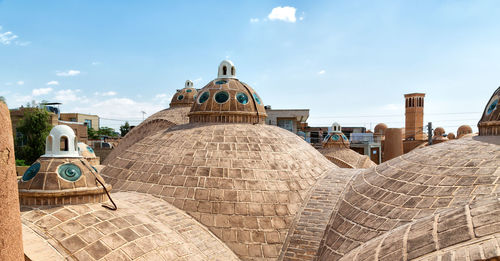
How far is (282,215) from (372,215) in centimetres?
251

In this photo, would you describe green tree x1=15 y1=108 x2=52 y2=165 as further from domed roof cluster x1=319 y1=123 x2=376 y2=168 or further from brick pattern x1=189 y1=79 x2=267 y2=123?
domed roof cluster x1=319 y1=123 x2=376 y2=168

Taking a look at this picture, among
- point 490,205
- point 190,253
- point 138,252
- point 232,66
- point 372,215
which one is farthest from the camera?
point 232,66

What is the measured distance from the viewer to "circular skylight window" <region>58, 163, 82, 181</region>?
6670mm

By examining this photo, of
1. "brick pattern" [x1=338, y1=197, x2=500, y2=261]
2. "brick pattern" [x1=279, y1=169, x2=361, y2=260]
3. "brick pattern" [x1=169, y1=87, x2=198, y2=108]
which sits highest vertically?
"brick pattern" [x1=169, y1=87, x2=198, y2=108]

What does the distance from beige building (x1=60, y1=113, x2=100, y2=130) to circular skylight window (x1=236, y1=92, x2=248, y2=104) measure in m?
41.9

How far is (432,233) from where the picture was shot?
4586mm

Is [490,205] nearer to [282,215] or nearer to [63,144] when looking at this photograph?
[282,215]

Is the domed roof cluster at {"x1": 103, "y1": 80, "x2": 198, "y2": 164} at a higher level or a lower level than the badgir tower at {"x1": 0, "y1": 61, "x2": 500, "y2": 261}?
higher

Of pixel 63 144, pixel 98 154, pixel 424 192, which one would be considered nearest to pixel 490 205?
pixel 424 192

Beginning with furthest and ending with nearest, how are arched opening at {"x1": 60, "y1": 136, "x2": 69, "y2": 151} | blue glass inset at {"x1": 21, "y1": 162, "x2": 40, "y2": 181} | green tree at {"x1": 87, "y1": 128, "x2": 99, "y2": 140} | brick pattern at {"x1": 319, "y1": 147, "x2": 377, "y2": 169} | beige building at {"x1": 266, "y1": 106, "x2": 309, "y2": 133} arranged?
green tree at {"x1": 87, "y1": 128, "x2": 99, "y2": 140}, beige building at {"x1": 266, "y1": 106, "x2": 309, "y2": 133}, brick pattern at {"x1": 319, "y1": 147, "x2": 377, "y2": 169}, arched opening at {"x1": 60, "y1": 136, "x2": 69, "y2": 151}, blue glass inset at {"x1": 21, "y1": 162, "x2": 40, "y2": 181}

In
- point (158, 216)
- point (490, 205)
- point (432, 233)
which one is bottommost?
point (158, 216)

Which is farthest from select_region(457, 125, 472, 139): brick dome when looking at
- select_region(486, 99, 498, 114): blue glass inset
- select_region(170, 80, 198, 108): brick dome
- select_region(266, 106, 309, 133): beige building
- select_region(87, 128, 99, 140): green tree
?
select_region(87, 128, 99, 140): green tree

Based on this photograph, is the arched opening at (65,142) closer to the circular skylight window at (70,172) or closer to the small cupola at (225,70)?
the circular skylight window at (70,172)

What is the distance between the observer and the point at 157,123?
21.6 m
